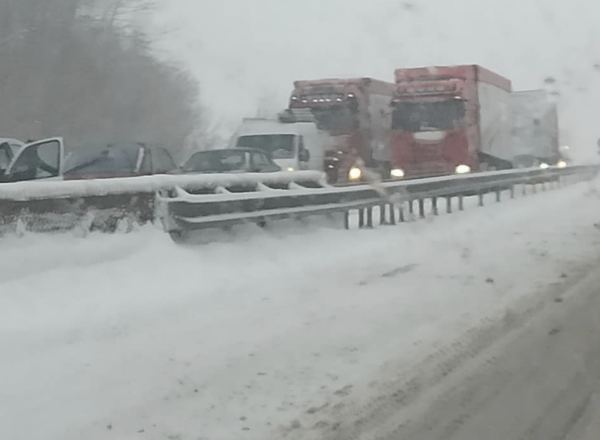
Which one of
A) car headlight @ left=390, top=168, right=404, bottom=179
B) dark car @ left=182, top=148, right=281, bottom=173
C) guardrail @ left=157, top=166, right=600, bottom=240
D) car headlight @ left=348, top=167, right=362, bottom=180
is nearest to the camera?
guardrail @ left=157, top=166, right=600, bottom=240

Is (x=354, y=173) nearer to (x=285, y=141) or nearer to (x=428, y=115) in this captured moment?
(x=428, y=115)

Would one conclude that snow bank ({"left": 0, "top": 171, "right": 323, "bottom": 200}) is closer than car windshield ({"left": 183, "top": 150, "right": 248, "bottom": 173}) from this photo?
Yes

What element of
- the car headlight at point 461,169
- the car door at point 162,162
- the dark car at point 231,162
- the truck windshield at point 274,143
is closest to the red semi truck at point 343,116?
the car headlight at point 461,169

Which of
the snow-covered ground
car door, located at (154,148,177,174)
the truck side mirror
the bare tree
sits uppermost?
the bare tree

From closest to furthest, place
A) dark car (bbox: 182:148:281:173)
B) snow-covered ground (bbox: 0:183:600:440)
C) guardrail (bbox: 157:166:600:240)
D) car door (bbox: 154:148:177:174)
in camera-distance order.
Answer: snow-covered ground (bbox: 0:183:600:440) < guardrail (bbox: 157:166:600:240) < car door (bbox: 154:148:177:174) < dark car (bbox: 182:148:281:173)

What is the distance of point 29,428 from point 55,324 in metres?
2.71

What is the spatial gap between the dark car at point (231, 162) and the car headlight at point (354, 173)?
831 cm

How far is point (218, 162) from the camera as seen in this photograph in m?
19.5

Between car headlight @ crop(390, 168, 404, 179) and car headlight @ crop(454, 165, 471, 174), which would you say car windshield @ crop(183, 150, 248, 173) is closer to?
car headlight @ crop(390, 168, 404, 179)

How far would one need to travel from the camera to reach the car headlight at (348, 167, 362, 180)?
27.9 meters

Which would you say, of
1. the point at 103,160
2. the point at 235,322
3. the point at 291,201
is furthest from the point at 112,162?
the point at 235,322

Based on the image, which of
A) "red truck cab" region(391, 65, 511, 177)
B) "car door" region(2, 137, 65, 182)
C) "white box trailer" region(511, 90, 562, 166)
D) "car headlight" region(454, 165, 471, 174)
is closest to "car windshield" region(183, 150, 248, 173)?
"car door" region(2, 137, 65, 182)

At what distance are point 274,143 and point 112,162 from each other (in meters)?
7.40

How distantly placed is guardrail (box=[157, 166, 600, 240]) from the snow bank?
13 centimetres
